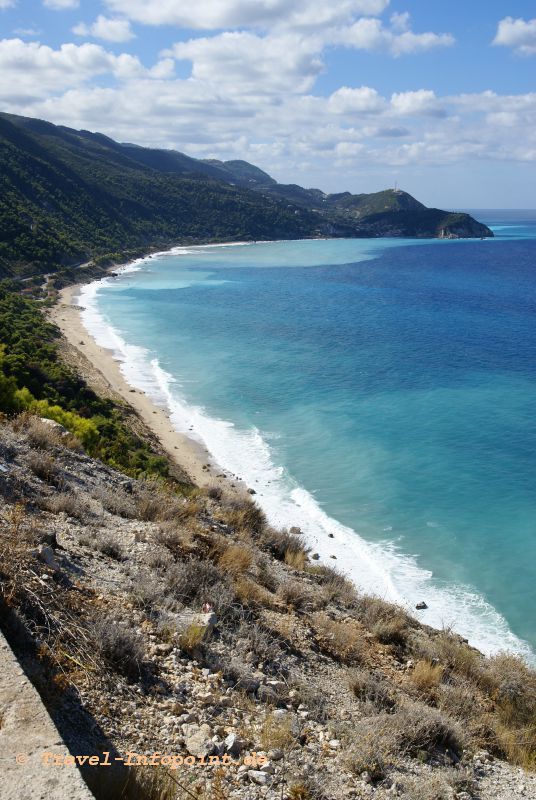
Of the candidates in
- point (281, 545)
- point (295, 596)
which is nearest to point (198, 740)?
point (295, 596)

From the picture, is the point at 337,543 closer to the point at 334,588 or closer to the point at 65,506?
the point at 334,588

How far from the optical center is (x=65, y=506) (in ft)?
29.7

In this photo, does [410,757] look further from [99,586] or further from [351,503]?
[351,503]

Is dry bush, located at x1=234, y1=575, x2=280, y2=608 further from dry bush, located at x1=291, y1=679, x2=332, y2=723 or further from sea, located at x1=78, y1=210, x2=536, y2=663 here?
sea, located at x1=78, y1=210, x2=536, y2=663

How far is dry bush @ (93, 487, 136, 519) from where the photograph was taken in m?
10.3

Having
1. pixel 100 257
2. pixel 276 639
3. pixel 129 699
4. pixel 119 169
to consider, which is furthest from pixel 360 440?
pixel 119 169

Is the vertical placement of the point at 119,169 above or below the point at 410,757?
above

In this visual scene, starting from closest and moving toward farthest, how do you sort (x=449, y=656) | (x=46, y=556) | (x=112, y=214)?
1. (x=46, y=556)
2. (x=449, y=656)
3. (x=112, y=214)

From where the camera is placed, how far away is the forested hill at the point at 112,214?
77812 millimetres

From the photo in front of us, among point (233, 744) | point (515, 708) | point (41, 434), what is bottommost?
point (515, 708)

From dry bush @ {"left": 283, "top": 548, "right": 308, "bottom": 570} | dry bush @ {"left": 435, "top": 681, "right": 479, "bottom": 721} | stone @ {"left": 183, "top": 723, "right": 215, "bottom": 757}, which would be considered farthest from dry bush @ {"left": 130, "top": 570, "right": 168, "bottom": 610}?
dry bush @ {"left": 283, "top": 548, "right": 308, "bottom": 570}

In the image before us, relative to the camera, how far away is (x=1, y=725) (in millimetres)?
3773

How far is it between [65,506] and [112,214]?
11162 centimetres

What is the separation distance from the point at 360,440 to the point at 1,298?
32.3 m
